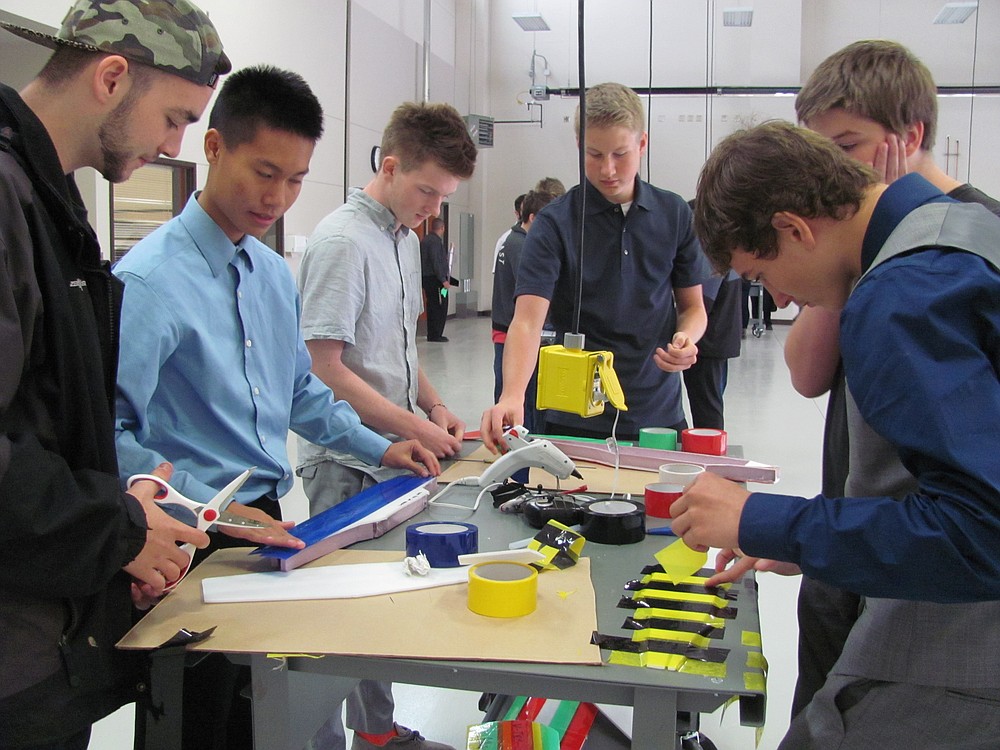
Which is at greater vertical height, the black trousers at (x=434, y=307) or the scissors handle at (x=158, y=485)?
the scissors handle at (x=158, y=485)

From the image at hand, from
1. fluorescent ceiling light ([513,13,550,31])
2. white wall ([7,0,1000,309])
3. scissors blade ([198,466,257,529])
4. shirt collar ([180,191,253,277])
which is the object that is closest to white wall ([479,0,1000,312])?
white wall ([7,0,1000,309])

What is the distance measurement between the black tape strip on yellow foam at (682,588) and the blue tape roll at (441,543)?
0.25 meters

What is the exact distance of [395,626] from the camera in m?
1.07

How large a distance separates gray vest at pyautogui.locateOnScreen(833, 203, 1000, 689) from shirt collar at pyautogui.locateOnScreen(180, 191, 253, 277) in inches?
39.3

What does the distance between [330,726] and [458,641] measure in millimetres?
927

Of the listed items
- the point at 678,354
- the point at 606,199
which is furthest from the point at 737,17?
the point at 678,354

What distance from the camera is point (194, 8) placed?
111 centimetres

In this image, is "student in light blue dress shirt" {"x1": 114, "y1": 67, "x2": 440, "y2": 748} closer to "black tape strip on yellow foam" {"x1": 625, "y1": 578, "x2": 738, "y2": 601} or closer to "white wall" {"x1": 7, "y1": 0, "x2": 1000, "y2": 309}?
"black tape strip on yellow foam" {"x1": 625, "y1": 578, "x2": 738, "y2": 601}

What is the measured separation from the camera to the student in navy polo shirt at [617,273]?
2.09 meters

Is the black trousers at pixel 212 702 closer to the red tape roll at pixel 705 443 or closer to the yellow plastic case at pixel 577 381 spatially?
the yellow plastic case at pixel 577 381

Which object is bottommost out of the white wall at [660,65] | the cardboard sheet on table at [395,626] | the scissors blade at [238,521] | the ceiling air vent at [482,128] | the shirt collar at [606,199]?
the cardboard sheet on table at [395,626]

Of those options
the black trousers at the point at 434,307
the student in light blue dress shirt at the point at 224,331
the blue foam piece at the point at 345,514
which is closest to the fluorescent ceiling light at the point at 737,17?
the black trousers at the point at 434,307

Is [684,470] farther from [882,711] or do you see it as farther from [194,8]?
[194,8]

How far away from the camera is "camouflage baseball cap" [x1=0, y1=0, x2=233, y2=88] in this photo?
0.97 m
